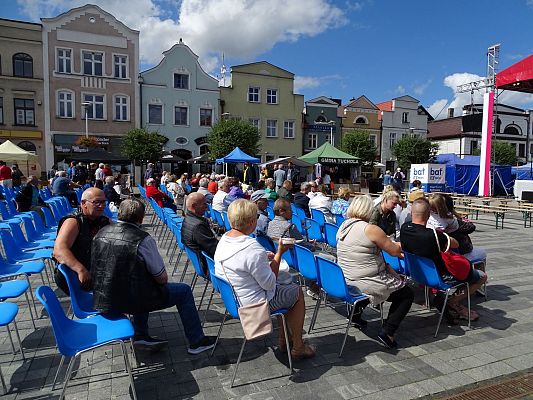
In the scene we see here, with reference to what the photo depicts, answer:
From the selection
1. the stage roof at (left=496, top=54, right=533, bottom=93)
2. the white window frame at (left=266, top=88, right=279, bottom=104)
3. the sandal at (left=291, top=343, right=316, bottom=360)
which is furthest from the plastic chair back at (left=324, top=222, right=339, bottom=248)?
the white window frame at (left=266, top=88, right=279, bottom=104)

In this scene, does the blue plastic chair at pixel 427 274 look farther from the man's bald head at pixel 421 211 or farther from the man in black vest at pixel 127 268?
the man in black vest at pixel 127 268

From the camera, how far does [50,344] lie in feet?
11.8

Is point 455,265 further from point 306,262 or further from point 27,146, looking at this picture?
point 27,146

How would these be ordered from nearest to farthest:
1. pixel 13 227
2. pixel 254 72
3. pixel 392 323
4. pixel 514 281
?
pixel 392 323
pixel 13 227
pixel 514 281
pixel 254 72

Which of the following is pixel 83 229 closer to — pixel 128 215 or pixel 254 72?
pixel 128 215

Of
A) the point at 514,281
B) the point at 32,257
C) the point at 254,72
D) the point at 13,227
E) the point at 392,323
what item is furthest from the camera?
the point at 254,72

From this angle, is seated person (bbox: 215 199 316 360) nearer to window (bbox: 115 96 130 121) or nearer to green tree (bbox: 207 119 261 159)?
green tree (bbox: 207 119 261 159)

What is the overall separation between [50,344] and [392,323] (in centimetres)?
318

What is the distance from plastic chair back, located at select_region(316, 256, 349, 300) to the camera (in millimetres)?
3381

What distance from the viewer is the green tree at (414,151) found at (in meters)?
33.0

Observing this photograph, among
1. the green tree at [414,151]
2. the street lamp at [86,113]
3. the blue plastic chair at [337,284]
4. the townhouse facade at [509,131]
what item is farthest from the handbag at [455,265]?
the townhouse facade at [509,131]

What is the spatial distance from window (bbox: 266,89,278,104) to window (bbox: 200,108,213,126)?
5.28 metres

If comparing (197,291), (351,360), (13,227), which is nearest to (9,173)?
(13,227)

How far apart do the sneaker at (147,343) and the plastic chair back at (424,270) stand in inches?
103
